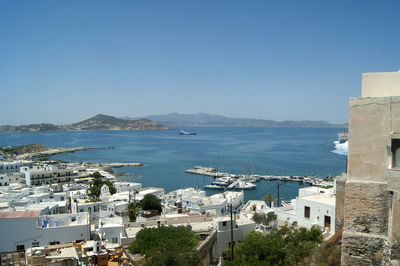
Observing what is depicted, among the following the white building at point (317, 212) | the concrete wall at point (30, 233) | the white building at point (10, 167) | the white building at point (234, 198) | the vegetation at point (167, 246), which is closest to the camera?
the vegetation at point (167, 246)

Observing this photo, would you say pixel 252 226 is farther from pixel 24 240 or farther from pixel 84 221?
pixel 24 240

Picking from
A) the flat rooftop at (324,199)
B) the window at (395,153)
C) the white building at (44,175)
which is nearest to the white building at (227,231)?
the flat rooftop at (324,199)

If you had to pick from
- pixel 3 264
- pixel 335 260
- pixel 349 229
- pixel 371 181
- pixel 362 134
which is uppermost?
pixel 362 134

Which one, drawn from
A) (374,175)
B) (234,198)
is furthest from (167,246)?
(234,198)

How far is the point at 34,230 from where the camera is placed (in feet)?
44.4

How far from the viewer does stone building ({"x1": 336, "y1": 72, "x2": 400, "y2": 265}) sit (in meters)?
6.18

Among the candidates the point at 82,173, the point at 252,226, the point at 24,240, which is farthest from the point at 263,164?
the point at 24,240

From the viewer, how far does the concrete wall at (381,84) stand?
6500 mm

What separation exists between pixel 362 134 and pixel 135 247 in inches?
367

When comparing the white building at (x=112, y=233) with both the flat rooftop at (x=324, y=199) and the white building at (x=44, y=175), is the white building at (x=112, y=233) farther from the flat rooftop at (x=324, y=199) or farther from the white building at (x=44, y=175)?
the white building at (x=44, y=175)

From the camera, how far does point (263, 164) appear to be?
6950 cm

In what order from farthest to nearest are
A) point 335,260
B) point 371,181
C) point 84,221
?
point 84,221, point 335,260, point 371,181

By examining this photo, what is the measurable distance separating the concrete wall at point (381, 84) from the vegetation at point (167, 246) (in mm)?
6753

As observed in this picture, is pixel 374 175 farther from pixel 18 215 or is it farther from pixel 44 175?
pixel 44 175
